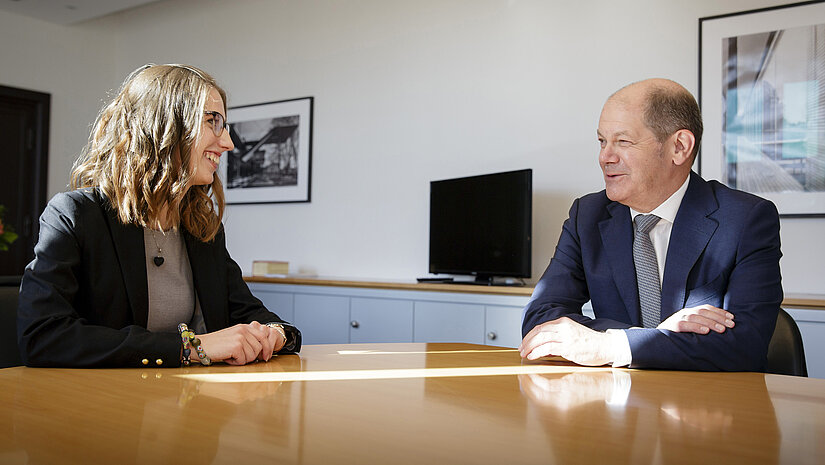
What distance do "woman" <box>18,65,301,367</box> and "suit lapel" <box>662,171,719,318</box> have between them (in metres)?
0.96

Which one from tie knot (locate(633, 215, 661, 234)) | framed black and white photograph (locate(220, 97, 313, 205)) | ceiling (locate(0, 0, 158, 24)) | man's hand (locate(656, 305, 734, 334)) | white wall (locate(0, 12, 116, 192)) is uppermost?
ceiling (locate(0, 0, 158, 24))

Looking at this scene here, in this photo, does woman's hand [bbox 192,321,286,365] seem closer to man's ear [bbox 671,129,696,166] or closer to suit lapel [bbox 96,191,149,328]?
suit lapel [bbox 96,191,149,328]

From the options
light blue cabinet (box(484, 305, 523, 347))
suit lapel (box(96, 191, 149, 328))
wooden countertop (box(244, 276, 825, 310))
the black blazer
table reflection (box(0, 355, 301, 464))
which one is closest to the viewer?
table reflection (box(0, 355, 301, 464))

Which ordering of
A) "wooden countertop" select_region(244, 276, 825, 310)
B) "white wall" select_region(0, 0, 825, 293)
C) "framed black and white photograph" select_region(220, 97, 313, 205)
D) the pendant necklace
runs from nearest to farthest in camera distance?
the pendant necklace
"wooden countertop" select_region(244, 276, 825, 310)
"white wall" select_region(0, 0, 825, 293)
"framed black and white photograph" select_region(220, 97, 313, 205)

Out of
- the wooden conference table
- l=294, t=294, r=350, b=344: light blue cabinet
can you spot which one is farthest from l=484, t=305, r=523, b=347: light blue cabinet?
the wooden conference table

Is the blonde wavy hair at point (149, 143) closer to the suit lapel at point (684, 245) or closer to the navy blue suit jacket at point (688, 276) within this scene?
the navy blue suit jacket at point (688, 276)

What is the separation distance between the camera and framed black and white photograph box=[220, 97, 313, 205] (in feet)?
17.4

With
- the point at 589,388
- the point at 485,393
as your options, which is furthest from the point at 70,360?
the point at 589,388

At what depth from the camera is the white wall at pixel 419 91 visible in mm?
3945

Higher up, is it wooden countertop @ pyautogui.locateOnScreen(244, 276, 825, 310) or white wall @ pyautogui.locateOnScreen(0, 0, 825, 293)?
white wall @ pyautogui.locateOnScreen(0, 0, 825, 293)

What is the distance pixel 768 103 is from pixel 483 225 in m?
1.61

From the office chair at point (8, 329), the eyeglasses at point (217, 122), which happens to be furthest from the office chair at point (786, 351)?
the office chair at point (8, 329)

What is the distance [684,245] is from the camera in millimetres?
1805

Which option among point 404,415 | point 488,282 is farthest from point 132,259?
point 488,282
